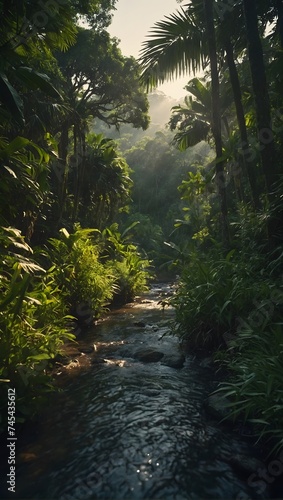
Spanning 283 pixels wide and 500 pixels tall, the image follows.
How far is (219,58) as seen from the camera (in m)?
10.2

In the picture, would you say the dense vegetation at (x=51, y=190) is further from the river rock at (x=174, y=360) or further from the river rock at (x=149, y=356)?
the river rock at (x=174, y=360)

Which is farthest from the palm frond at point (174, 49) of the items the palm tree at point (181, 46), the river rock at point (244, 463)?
the river rock at point (244, 463)

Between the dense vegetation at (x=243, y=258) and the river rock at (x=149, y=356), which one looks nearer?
the dense vegetation at (x=243, y=258)

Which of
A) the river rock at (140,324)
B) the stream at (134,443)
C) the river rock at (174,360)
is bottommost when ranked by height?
the stream at (134,443)

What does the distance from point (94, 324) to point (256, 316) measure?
15.3ft

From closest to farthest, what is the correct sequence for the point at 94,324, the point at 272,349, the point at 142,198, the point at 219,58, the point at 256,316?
the point at 272,349, the point at 256,316, the point at 94,324, the point at 219,58, the point at 142,198

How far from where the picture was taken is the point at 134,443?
136 inches

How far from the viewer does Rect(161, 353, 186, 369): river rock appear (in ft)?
18.1

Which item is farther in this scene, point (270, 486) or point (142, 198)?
point (142, 198)

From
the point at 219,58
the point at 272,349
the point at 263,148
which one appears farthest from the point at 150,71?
the point at 272,349

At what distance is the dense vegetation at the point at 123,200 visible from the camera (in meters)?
3.87

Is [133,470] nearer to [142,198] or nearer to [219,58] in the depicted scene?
[219,58]

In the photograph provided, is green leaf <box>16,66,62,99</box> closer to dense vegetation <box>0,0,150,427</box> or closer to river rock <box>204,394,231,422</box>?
dense vegetation <box>0,0,150,427</box>

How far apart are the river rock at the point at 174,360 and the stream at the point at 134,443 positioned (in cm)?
2
